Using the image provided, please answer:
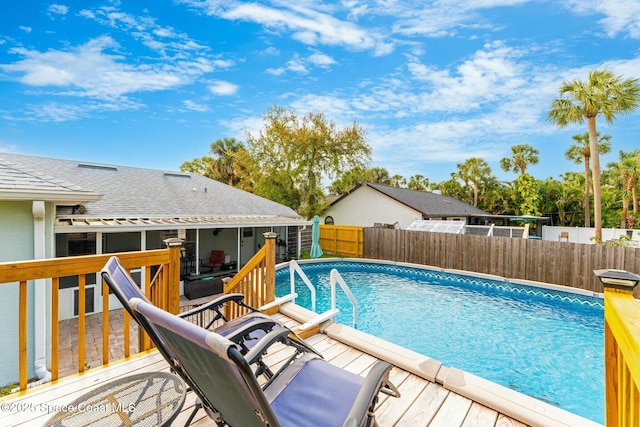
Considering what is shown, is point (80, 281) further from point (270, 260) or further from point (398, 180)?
point (398, 180)

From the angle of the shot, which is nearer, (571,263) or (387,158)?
(571,263)

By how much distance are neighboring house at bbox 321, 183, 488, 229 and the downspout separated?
586 inches

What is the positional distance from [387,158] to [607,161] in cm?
1903

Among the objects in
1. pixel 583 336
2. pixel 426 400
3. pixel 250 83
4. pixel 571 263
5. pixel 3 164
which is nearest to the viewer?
pixel 426 400

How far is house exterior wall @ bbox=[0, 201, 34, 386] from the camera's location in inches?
164

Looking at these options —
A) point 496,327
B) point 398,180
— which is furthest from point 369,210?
point 398,180

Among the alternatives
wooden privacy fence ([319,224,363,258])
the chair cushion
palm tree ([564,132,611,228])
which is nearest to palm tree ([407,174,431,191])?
palm tree ([564,132,611,228])

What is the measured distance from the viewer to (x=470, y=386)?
263 cm

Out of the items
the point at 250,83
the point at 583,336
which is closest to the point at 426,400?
the point at 583,336

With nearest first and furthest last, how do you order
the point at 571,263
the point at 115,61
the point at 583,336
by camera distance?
the point at 583,336 → the point at 571,263 → the point at 115,61

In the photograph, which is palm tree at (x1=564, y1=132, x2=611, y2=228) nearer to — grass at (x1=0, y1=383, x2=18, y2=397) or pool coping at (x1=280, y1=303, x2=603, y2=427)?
pool coping at (x1=280, y1=303, x2=603, y2=427)

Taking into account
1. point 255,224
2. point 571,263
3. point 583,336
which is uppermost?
point 255,224

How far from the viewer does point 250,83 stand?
14.6 meters

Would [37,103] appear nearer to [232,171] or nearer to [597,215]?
[232,171]
